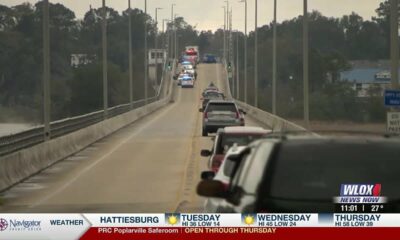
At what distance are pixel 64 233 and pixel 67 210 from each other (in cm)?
855

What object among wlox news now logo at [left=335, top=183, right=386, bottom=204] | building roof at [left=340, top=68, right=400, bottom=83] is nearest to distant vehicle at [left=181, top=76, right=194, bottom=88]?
building roof at [left=340, top=68, right=400, bottom=83]

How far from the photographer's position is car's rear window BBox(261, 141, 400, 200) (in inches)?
224

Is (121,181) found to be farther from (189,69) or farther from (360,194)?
(189,69)

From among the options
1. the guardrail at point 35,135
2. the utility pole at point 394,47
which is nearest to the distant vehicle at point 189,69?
the guardrail at point 35,135

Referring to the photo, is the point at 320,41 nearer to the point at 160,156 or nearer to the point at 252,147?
the point at 160,156

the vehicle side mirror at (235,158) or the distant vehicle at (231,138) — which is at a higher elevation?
the vehicle side mirror at (235,158)

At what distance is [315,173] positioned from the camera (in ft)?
18.9

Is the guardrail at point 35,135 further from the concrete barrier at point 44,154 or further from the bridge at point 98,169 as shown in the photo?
the concrete barrier at point 44,154

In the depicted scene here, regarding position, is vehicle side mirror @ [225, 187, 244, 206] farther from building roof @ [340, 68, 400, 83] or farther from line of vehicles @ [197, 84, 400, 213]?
building roof @ [340, 68, 400, 83]

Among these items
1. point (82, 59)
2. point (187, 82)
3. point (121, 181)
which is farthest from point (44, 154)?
point (187, 82)

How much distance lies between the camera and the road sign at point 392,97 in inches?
770

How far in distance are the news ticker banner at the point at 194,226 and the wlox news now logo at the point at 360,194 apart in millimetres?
108

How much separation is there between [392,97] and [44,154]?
1113cm

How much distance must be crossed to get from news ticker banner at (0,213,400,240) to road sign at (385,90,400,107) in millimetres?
13755
